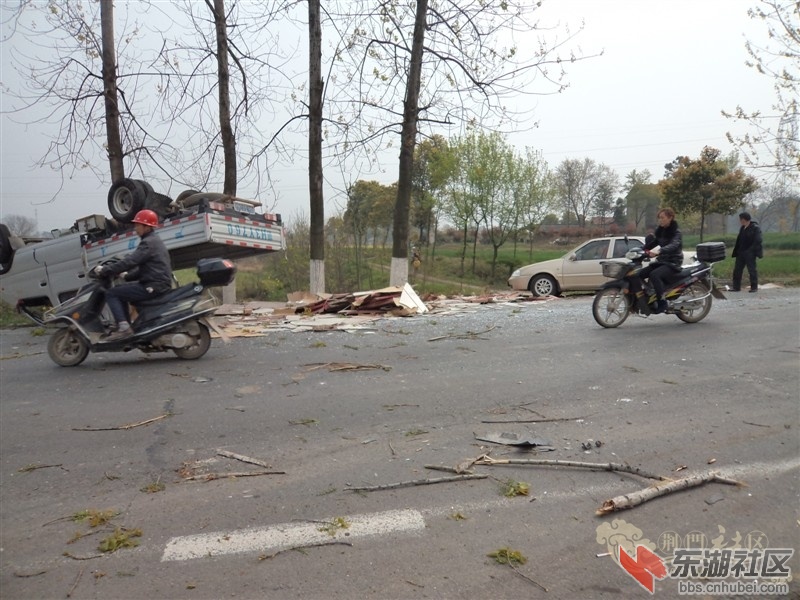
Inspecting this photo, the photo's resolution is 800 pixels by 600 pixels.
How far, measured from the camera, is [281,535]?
3285mm

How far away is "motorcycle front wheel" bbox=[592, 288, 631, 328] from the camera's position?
30.5ft

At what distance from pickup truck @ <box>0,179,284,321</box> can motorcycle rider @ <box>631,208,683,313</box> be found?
7.01 metres

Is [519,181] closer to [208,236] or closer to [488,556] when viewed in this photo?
[208,236]

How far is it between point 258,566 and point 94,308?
5579 millimetres

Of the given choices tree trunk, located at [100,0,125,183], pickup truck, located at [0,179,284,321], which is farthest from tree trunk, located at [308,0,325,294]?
tree trunk, located at [100,0,125,183]

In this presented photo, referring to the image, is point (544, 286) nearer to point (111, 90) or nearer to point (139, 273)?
point (139, 273)

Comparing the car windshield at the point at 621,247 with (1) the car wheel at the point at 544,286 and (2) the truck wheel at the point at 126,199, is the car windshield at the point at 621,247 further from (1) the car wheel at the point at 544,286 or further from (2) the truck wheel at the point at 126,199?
(2) the truck wheel at the point at 126,199

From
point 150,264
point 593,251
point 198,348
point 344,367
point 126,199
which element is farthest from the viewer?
point 593,251

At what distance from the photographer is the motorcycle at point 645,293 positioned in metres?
9.19

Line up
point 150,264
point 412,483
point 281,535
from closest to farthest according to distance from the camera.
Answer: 1. point 281,535
2. point 412,483
3. point 150,264

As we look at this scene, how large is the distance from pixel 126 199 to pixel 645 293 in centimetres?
960

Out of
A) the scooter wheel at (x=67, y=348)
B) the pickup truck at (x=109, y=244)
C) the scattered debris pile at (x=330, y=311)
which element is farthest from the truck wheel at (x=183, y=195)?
the scooter wheel at (x=67, y=348)

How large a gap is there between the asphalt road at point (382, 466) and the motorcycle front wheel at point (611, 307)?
1488 mm

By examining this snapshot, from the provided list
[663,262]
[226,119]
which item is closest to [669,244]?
[663,262]
